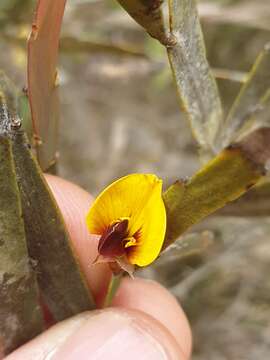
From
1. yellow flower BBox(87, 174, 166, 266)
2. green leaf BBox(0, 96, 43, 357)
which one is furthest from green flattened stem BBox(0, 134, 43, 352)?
yellow flower BBox(87, 174, 166, 266)

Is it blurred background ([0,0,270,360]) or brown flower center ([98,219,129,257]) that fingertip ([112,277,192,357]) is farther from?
brown flower center ([98,219,129,257])

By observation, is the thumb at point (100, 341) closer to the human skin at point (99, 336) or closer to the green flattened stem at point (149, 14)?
the human skin at point (99, 336)

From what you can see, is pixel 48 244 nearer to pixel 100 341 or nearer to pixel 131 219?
pixel 131 219

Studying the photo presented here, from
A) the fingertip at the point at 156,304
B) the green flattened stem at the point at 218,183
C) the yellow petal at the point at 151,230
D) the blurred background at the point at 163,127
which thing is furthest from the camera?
the blurred background at the point at 163,127

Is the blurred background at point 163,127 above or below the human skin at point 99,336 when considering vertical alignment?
below

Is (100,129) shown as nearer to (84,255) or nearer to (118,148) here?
(118,148)

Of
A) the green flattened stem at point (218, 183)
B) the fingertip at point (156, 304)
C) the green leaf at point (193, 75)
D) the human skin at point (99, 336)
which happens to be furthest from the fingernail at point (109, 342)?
the green leaf at point (193, 75)
